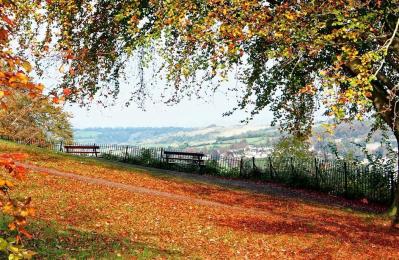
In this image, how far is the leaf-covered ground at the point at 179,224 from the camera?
36.7 feet

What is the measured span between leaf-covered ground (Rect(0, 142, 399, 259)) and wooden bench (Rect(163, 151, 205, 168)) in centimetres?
1323

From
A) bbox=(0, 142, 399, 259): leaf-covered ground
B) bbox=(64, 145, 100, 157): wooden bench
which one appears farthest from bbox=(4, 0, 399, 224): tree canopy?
bbox=(64, 145, 100, 157): wooden bench

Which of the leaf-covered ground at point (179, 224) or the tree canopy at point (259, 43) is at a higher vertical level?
the tree canopy at point (259, 43)

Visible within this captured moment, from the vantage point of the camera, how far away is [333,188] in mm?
28938

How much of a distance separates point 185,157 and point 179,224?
70.7ft

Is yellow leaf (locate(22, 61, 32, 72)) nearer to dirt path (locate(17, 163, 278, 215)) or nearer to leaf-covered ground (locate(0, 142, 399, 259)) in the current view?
leaf-covered ground (locate(0, 142, 399, 259))

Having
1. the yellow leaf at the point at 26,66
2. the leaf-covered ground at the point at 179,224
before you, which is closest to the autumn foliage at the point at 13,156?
the yellow leaf at the point at 26,66

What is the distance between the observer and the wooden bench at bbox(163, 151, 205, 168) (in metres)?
35.1

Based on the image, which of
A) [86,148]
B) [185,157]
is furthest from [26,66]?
[86,148]

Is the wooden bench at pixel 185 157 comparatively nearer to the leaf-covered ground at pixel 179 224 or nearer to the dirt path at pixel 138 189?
the leaf-covered ground at pixel 179 224

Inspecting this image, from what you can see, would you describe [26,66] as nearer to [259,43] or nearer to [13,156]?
[13,156]

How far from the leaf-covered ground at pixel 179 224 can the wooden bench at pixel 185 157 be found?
43.4 ft

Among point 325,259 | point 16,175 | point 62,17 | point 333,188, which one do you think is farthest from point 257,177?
point 16,175

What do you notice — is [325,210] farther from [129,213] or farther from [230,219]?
[129,213]
